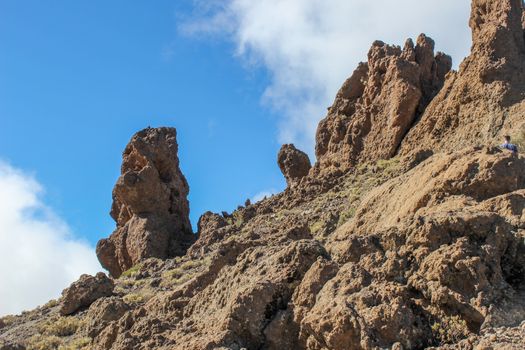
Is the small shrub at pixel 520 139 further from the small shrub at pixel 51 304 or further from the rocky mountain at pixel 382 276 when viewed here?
the small shrub at pixel 51 304

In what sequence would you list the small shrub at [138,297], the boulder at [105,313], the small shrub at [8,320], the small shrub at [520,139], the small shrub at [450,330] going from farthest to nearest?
the small shrub at [8,320] < the small shrub at [520,139] < the small shrub at [138,297] < the boulder at [105,313] < the small shrub at [450,330]

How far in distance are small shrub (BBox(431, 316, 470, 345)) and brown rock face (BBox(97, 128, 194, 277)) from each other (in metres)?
31.7

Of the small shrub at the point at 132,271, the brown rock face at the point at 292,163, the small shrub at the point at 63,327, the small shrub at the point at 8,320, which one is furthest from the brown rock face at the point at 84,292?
the brown rock face at the point at 292,163

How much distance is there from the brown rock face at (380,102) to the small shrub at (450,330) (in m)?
31.2

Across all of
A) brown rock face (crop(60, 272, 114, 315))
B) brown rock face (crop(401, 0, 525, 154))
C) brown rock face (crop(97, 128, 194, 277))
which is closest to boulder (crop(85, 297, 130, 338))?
brown rock face (crop(60, 272, 114, 315))

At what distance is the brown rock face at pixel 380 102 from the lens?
38.8 m

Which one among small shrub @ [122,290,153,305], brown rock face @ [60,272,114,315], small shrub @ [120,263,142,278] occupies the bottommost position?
small shrub @ [122,290,153,305]

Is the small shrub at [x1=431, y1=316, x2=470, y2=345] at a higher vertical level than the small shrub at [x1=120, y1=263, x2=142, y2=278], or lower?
lower

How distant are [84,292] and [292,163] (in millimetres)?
24669

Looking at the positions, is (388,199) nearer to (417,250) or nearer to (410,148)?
(417,250)

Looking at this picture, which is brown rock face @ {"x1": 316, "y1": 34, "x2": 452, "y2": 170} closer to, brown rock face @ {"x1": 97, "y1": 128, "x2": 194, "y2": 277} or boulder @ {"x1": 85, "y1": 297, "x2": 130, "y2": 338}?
brown rock face @ {"x1": 97, "y1": 128, "x2": 194, "y2": 277}

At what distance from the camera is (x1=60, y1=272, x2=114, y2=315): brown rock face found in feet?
80.9

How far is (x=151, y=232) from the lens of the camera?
39594 mm

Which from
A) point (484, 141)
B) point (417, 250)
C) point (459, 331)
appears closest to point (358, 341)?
point (459, 331)
